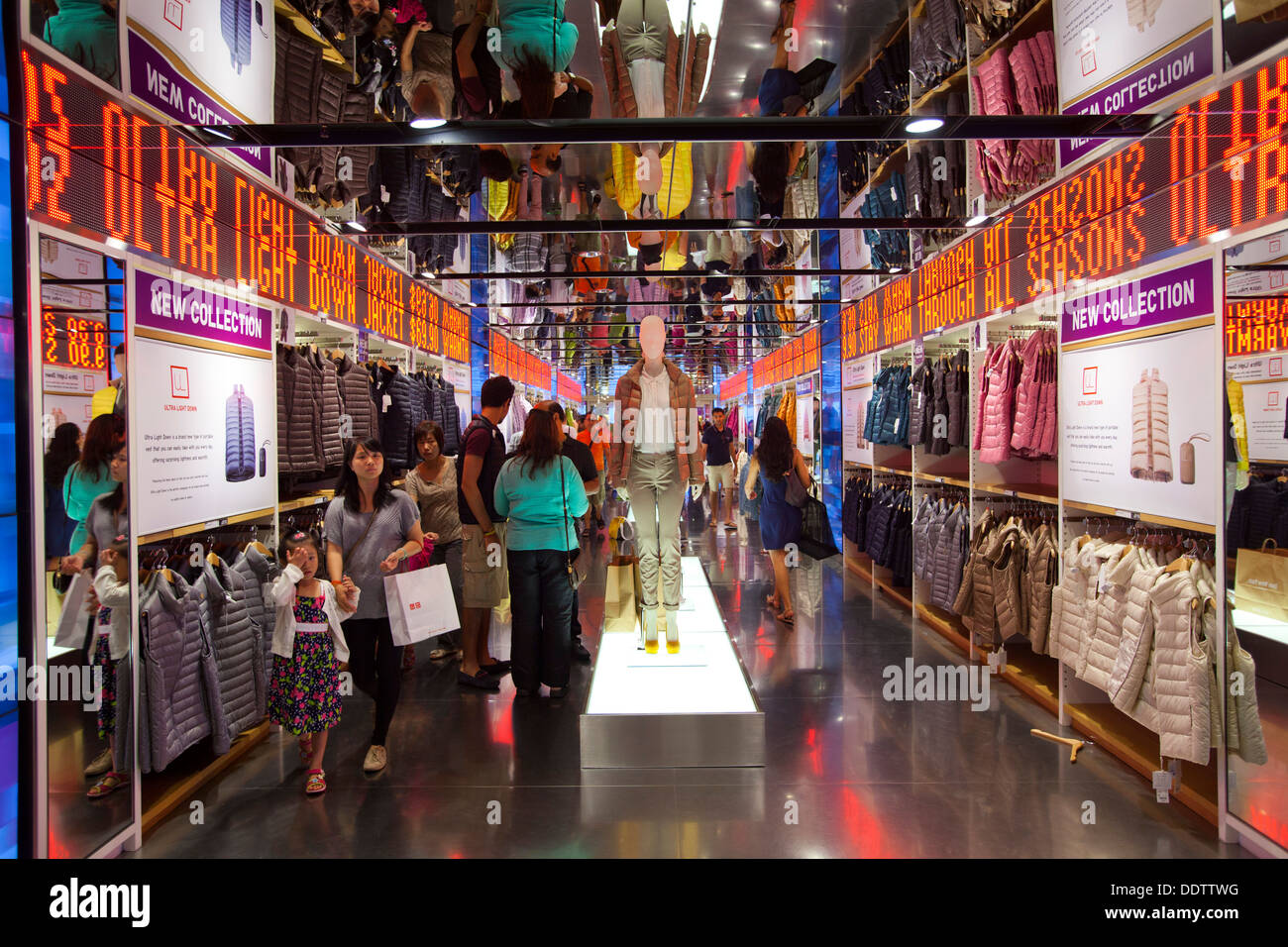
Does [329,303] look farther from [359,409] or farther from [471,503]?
[471,503]

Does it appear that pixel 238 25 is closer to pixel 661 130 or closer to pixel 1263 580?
pixel 661 130

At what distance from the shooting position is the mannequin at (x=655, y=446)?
4293 millimetres

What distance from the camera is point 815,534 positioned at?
21.4 feet

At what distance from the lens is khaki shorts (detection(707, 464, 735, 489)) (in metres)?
11.8

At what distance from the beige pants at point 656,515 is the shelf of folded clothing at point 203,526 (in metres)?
2.09

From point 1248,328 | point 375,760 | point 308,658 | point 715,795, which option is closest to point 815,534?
point 715,795

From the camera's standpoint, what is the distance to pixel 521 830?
10.3ft

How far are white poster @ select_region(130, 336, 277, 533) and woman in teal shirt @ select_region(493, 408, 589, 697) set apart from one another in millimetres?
1369

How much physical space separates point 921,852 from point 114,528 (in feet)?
11.4

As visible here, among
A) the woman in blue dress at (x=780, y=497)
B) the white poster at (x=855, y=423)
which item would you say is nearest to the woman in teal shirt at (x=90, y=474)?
the woman in blue dress at (x=780, y=497)

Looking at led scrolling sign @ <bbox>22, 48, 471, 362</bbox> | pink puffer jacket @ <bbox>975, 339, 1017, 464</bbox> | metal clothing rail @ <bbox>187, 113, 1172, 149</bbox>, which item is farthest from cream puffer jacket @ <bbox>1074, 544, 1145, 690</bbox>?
led scrolling sign @ <bbox>22, 48, 471, 362</bbox>

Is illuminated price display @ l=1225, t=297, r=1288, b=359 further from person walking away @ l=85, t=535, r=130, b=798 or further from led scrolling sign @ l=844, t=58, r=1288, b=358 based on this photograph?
person walking away @ l=85, t=535, r=130, b=798

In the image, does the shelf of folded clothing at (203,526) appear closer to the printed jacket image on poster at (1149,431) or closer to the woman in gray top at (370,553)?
the woman in gray top at (370,553)

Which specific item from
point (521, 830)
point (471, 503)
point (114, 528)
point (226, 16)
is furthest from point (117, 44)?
point (521, 830)
